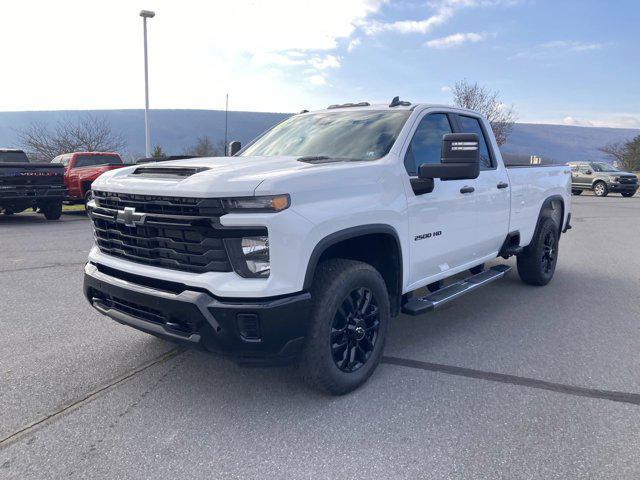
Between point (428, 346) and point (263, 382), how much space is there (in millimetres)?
1504

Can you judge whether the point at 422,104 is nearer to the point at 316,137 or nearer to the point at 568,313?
the point at 316,137

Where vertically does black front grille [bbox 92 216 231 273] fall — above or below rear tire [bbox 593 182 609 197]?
above

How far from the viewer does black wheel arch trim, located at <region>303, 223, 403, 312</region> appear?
2986 mm

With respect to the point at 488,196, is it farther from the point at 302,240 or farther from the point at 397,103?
the point at 302,240

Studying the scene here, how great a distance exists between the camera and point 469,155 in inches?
142

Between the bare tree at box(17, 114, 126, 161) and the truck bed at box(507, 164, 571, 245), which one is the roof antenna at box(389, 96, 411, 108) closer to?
the truck bed at box(507, 164, 571, 245)

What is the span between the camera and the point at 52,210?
1407cm

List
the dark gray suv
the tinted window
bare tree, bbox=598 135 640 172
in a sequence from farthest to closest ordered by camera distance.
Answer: bare tree, bbox=598 135 640 172
the dark gray suv
the tinted window

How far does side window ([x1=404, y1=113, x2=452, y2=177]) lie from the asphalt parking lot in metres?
1.53

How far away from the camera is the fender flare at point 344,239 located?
2982mm

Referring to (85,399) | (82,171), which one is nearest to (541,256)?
(85,399)

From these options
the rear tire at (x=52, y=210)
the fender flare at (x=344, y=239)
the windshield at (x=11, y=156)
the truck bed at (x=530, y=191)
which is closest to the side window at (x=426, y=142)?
the fender flare at (x=344, y=239)

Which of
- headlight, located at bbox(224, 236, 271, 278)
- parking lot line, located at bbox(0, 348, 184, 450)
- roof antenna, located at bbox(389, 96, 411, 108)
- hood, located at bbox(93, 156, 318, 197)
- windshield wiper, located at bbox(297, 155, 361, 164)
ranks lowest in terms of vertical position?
parking lot line, located at bbox(0, 348, 184, 450)

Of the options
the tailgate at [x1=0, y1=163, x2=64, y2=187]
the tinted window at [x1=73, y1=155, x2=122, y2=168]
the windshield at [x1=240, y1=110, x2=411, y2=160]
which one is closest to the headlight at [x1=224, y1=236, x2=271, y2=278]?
the windshield at [x1=240, y1=110, x2=411, y2=160]
